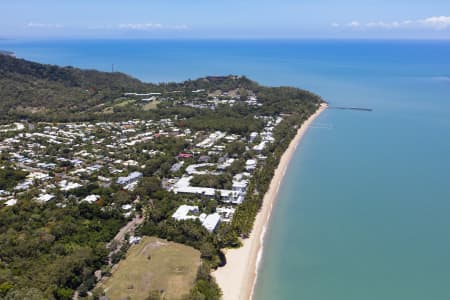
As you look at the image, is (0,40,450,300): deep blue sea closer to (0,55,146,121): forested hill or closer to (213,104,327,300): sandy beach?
(213,104,327,300): sandy beach

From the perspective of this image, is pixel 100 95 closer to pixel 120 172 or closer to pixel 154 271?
pixel 120 172

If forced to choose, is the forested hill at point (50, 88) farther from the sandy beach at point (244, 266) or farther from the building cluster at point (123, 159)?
the sandy beach at point (244, 266)

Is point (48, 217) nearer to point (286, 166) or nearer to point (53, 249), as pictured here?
point (53, 249)

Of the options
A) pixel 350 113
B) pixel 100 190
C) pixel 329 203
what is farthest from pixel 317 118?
pixel 100 190

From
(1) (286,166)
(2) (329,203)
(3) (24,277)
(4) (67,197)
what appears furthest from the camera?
(1) (286,166)

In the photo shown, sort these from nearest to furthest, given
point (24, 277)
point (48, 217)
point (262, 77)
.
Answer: point (24, 277), point (48, 217), point (262, 77)

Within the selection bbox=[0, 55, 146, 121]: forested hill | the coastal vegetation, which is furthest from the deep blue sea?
bbox=[0, 55, 146, 121]: forested hill
